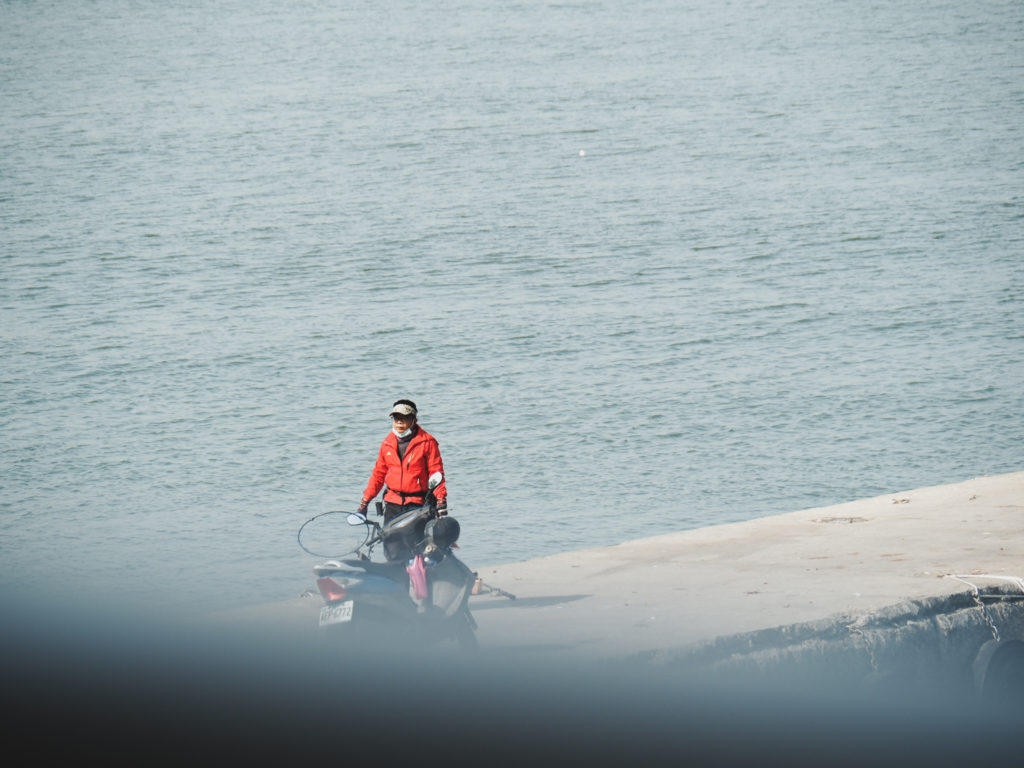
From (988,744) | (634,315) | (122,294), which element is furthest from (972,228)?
(988,744)

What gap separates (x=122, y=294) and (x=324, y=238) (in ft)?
24.5

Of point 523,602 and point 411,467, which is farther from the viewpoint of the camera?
point 523,602

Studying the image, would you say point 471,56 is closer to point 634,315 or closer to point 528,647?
point 634,315

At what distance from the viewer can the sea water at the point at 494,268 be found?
60.6 ft

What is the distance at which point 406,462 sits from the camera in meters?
8.05

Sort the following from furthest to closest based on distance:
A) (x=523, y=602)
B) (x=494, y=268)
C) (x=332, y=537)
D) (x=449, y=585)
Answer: (x=494, y=268) < (x=332, y=537) < (x=523, y=602) < (x=449, y=585)

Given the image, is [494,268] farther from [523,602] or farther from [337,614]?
[337,614]

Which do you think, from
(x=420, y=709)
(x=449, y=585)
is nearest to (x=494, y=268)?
(x=449, y=585)

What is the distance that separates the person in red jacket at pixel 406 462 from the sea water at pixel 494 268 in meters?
5.23

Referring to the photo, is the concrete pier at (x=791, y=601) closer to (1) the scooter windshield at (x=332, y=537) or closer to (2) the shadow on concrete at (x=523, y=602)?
(2) the shadow on concrete at (x=523, y=602)

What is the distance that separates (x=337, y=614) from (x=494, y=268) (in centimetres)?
2873

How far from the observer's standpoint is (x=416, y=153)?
158 ft

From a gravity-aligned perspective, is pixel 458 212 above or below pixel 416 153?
below

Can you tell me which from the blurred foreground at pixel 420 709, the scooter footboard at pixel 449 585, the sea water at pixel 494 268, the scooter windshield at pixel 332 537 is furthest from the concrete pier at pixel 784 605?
the scooter windshield at pixel 332 537
